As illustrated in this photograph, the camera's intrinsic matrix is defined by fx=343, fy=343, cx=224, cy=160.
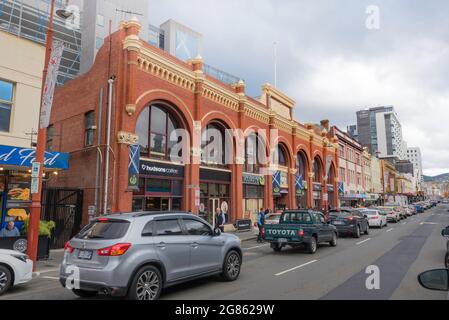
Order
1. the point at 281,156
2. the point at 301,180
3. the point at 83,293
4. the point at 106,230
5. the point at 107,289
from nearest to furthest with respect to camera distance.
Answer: the point at 107,289 < the point at 106,230 < the point at 83,293 < the point at 281,156 < the point at 301,180

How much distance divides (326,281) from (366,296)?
1513 millimetres

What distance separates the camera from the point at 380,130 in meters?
145

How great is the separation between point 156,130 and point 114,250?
14.4 metres

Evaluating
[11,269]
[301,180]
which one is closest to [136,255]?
[11,269]

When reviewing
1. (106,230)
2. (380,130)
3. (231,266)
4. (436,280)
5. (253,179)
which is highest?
(380,130)

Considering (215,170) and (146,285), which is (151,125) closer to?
(215,170)

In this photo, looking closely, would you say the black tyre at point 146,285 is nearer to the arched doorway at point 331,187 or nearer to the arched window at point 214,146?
the arched window at point 214,146

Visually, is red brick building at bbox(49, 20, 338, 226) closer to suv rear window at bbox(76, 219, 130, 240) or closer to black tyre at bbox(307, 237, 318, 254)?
black tyre at bbox(307, 237, 318, 254)

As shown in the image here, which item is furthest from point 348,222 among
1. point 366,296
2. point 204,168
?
point 366,296

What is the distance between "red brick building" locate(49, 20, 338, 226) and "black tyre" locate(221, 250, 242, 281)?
9114 millimetres

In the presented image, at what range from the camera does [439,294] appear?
739cm

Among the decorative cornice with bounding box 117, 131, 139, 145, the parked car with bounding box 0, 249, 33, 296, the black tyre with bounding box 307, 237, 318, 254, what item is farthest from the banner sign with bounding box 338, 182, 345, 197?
the parked car with bounding box 0, 249, 33, 296

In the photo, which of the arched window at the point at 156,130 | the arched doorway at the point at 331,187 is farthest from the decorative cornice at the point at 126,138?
the arched doorway at the point at 331,187
